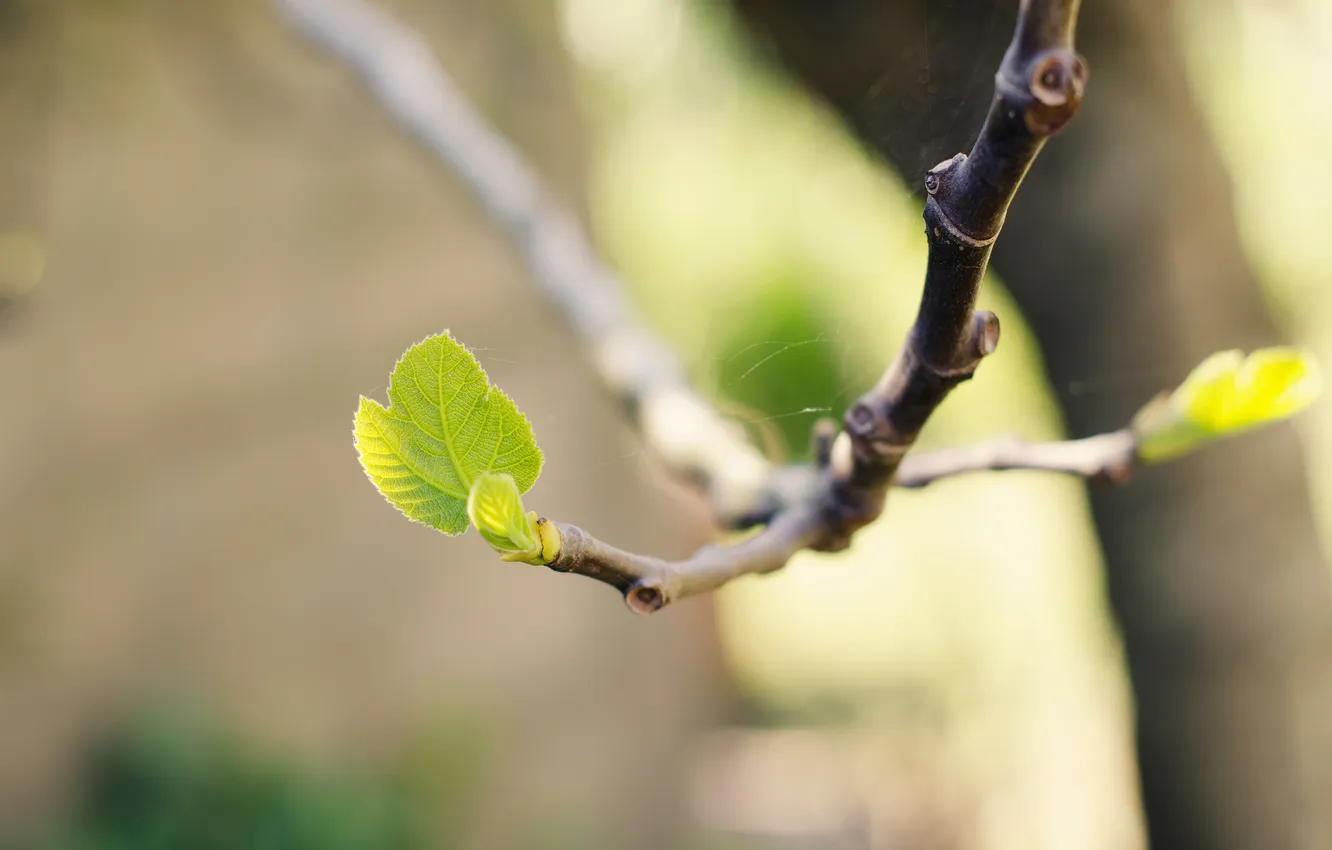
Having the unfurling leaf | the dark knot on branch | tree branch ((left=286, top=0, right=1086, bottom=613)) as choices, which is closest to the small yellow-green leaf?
tree branch ((left=286, top=0, right=1086, bottom=613))

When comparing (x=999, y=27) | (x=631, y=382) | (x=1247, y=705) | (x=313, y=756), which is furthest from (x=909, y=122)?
(x=313, y=756)

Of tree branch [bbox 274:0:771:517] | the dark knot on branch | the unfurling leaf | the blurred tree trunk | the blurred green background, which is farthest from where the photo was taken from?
the blurred green background

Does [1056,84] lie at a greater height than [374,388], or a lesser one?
lesser

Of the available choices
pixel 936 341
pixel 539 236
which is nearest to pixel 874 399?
pixel 936 341

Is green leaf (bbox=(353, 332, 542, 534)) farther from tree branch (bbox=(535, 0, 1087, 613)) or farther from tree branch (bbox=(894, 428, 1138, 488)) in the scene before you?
tree branch (bbox=(894, 428, 1138, 488))

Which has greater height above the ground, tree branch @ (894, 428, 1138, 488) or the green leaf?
tree branch @ (894, 428, 1138, 488)

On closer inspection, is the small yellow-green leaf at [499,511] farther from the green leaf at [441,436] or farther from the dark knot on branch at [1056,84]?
the dark knot on branch at [1056,84]

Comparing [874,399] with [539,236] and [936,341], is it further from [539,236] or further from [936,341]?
[539,236]

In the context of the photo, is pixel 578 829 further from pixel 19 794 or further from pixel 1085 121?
pixel 1085 121
